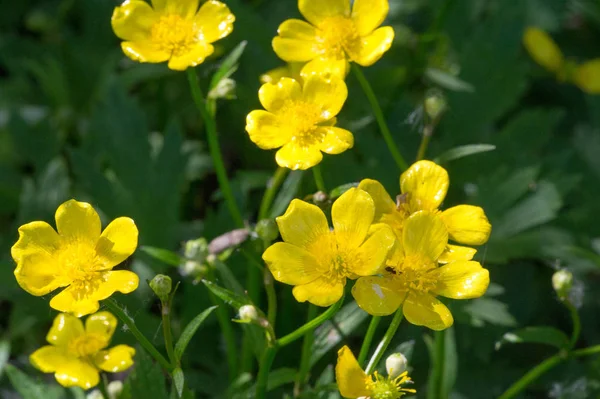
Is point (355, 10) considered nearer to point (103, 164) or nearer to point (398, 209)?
point (398, 209)

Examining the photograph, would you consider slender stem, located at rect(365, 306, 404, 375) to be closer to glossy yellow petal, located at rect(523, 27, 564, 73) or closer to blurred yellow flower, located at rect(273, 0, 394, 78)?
blurred yellow flower, located at rect(273, 0, 394, 78)

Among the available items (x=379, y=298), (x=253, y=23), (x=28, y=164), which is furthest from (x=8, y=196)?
(x=379, y=298)

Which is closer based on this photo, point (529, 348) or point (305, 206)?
point (305, 206)

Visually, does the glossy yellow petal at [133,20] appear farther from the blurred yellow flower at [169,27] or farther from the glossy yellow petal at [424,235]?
the glossy yellow petal at [424,235]

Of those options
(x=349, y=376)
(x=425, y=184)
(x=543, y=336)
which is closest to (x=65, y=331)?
(x=349, y=376)

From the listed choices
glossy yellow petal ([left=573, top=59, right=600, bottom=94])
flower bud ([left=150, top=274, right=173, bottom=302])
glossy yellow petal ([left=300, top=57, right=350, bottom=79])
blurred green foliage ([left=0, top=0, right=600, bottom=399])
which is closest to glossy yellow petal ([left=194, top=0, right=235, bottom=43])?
glossy yellow petal ([left=300, top=57, right=350, bottom=79])

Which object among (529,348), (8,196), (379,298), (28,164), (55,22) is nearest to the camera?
(379,298)

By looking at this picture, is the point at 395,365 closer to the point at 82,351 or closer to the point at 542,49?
the point at 82,351
